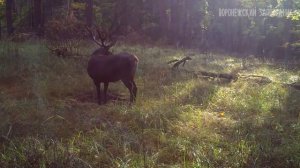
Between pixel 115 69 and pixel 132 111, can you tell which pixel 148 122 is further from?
pixel 115 69

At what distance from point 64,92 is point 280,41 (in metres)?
21.7

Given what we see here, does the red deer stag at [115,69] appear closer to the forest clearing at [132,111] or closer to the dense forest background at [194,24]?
the forest clearing at [132,111]

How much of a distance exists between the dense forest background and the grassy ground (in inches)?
576

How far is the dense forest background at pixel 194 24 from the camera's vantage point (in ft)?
90.2

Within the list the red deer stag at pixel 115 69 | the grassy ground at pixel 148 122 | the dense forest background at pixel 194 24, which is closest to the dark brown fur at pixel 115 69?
the red deer stag at pixel 115 69

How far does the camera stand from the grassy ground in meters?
5.48

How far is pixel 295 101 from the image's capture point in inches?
366

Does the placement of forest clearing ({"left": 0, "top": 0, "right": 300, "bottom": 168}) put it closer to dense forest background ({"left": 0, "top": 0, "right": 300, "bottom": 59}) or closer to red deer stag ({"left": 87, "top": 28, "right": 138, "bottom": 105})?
red deer stag ({"left": 87, "top": 28, "right": 138, "bottom": 105})

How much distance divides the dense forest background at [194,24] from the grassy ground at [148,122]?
14634 millimetres

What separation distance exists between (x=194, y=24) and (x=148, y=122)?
23322 millimetres

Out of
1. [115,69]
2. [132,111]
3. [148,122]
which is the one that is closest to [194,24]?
[115,69]

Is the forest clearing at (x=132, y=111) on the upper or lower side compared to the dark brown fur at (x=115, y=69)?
lower

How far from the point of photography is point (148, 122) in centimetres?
734

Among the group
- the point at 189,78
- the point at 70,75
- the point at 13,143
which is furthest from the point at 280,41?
the point at 13,143
